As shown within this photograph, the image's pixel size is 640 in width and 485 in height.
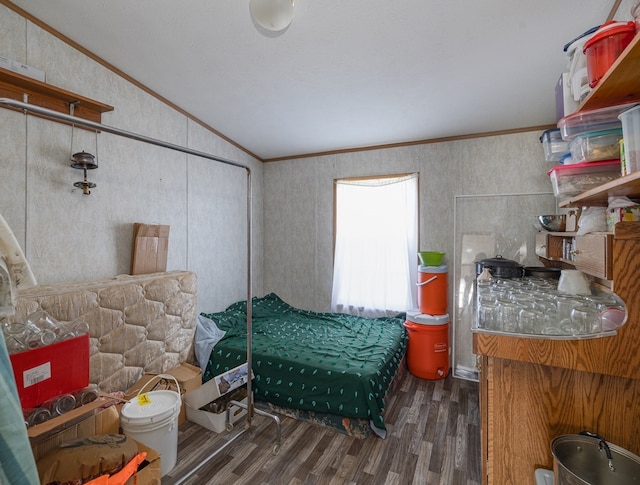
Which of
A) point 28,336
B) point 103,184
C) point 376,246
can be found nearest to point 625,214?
point 28,336

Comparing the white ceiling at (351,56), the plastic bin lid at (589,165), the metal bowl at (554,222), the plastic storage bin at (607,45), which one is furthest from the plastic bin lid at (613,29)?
the metal bowl at (554,222)

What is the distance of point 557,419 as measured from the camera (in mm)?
1090

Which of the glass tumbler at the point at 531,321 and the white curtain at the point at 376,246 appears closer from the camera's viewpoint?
the glass tumbler at the point at 531,321

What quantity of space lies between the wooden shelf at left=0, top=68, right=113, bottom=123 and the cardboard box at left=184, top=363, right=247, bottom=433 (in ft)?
6.89

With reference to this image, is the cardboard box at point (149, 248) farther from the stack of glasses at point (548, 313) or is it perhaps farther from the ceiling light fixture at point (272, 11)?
the stack of glasses at point (548, 313)

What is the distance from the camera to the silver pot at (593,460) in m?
0.90

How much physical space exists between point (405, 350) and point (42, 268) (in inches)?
120

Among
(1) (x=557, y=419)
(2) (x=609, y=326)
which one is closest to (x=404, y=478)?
(1) (x=557, y=419)

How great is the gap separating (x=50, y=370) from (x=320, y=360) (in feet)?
5.31

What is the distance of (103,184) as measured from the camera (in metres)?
2.35

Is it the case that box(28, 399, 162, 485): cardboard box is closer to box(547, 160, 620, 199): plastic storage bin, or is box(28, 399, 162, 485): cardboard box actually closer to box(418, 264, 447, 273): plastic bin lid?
box(547, 160, 620, 199): plastic storage bin

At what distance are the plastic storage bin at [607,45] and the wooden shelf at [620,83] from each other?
0.07m

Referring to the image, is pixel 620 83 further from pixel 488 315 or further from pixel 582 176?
pixel 488 315

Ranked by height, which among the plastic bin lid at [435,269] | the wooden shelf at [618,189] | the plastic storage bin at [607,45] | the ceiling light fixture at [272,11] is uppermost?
the ceiling light fixture at [272,11]
